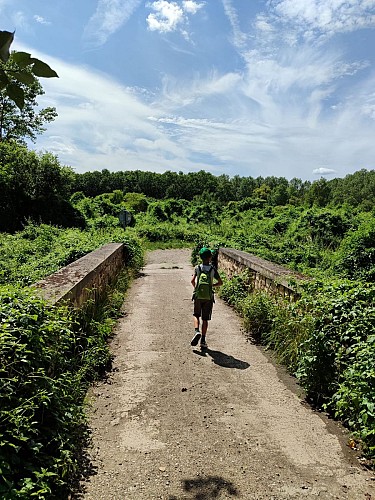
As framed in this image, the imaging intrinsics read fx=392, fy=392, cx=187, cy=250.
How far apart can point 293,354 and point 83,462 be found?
9.11ft

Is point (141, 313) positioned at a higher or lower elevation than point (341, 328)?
lower

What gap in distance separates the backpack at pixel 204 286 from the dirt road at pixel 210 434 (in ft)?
2.34

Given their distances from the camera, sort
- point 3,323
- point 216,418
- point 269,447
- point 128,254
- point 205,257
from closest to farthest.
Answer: point 3,323
point 269,447
point 216,418
point 205,257
point 128,254

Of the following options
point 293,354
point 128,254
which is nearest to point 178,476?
point 293,354

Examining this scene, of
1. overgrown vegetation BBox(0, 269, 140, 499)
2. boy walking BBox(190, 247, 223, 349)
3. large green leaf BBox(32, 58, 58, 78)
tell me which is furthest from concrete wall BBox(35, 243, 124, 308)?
→ large green leaf BBox(32, 58, 58, 78)

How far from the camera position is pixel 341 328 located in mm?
3877

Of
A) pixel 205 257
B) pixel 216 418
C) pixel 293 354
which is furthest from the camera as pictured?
pixel 205 257

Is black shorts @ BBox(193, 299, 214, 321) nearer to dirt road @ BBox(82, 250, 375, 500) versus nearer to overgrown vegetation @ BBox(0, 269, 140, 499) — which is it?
dirt road @ BBox(82, 250, 375, 500)

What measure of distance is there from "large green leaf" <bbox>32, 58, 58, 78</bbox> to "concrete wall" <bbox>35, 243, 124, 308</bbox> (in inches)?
111

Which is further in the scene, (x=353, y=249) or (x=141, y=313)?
(x=353, y=249)

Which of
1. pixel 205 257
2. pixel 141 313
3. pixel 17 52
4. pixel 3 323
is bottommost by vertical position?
pixel 141 313

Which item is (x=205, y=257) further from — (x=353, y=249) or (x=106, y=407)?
(x=353, y=249)

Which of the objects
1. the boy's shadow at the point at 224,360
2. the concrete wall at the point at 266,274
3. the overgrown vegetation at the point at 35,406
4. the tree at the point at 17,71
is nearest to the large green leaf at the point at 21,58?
the tree at the point at 17,71

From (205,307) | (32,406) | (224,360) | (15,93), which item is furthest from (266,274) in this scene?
(15,93)
